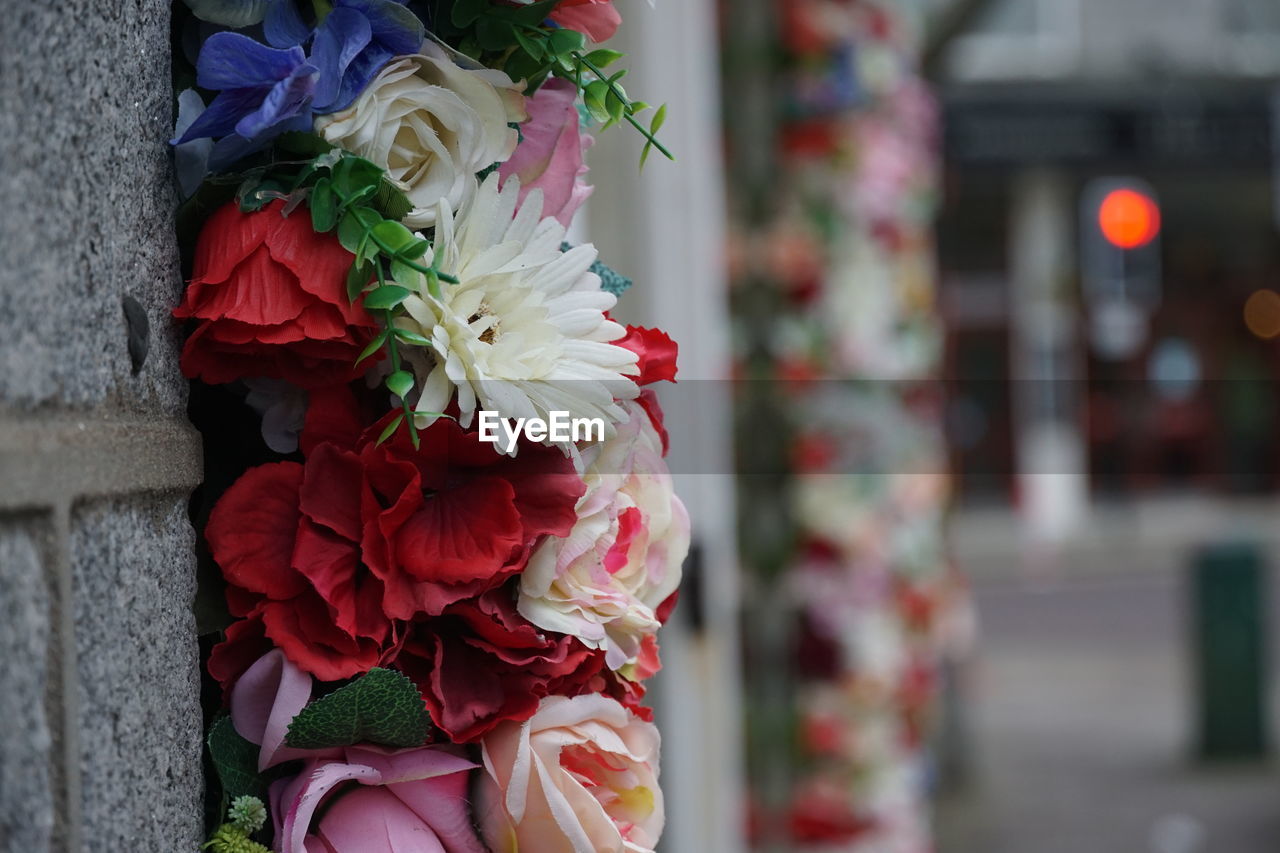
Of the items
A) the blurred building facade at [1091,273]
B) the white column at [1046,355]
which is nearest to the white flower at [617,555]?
the blurred building facade at [1091,273]

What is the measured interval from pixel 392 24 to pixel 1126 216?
9.52 m

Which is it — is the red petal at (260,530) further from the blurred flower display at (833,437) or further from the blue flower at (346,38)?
the blurred flower display at (833,437)

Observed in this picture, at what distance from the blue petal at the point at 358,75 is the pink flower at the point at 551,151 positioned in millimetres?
116

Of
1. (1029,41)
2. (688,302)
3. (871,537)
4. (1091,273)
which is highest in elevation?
(1029,41)

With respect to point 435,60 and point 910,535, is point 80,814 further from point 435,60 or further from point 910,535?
point 910,535

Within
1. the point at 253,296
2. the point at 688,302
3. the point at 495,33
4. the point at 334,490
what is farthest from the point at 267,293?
the point at 688,302

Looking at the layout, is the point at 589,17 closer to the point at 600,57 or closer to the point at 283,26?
the point at 600,57

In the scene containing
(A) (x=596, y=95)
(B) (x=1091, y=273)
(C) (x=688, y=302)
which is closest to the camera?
(A) (x=596, y=95)

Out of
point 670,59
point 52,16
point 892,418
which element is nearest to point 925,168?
point 892,418

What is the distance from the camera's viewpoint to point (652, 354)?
880 mm

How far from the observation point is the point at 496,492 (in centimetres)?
82

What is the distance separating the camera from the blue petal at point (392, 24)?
0.81 metres

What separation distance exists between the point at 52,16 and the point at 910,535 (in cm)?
369

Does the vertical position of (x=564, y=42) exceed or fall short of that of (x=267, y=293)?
it exceeds it
